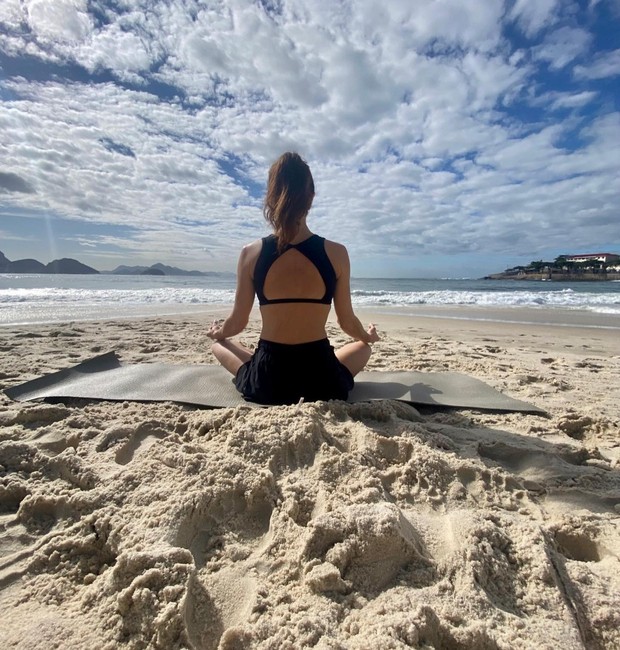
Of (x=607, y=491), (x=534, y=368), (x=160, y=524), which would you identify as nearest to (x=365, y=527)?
(x=160, y=524)

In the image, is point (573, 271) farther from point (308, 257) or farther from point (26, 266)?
point (26, 266)

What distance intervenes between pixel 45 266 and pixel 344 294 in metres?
63.4

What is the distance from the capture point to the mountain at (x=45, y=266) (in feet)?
156

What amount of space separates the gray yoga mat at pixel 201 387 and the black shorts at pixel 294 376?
0.15 m

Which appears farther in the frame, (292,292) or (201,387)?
(201,387)

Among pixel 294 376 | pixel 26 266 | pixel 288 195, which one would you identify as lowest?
pixel 294 376

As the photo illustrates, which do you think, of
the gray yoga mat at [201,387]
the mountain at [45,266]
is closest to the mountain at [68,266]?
the mountain at [45,266]

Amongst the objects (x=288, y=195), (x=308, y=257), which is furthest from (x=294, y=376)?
(x=288, y=195)

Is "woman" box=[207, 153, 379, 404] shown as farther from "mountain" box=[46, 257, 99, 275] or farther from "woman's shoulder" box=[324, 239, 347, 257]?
"mountain" box=[46, 257, 99, 275]

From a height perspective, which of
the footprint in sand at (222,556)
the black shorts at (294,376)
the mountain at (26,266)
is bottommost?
the footprint in sand at (222,556)

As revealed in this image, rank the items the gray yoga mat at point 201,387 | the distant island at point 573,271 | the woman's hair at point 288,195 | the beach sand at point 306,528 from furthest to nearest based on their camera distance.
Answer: the distant island at point 573,271
the gray yoga mat at point 201,387
the woman's hair at point 288,195
the beach sand at point 306,528

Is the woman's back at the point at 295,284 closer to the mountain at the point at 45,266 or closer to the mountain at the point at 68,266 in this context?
the mountain at the point at 45,266

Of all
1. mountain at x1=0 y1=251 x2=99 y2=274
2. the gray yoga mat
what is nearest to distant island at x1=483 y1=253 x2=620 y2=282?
the gray yoga mat

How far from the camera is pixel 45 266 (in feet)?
177
